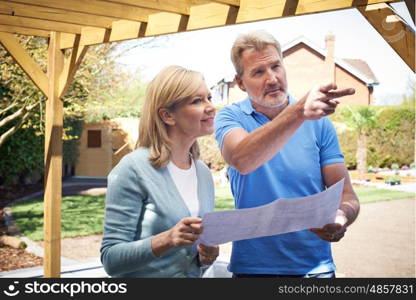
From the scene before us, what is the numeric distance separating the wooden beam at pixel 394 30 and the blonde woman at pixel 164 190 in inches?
29.0

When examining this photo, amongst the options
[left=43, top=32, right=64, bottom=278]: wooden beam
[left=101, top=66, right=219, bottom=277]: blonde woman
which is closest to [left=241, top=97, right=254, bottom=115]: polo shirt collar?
[left=101, top=66, right=219, bottom=277]: blonde woman

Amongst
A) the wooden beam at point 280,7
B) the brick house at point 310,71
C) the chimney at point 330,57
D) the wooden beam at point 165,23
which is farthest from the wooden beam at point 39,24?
the chimney at point 330,57

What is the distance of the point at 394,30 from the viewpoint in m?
1.80

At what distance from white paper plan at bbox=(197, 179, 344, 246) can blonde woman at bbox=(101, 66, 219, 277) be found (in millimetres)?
57

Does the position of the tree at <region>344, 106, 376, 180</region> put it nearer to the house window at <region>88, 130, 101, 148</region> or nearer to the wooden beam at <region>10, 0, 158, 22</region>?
the wooden beam at <region>10, 0, 158, 22</region>

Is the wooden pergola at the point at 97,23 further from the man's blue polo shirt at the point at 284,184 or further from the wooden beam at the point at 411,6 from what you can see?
the man's blue polo shirt at the point at 284,184

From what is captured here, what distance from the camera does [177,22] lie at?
2.78 m

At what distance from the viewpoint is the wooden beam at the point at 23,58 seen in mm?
3543

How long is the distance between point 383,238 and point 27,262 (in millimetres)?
4652

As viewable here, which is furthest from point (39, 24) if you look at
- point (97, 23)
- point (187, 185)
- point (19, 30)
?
point (187, 185)

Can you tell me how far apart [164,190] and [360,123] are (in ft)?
12.1

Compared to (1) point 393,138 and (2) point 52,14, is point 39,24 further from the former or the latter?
(1) point 393,138

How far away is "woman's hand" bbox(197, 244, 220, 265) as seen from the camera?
1.44m

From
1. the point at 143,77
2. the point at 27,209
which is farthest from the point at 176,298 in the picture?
the point at 27,209
